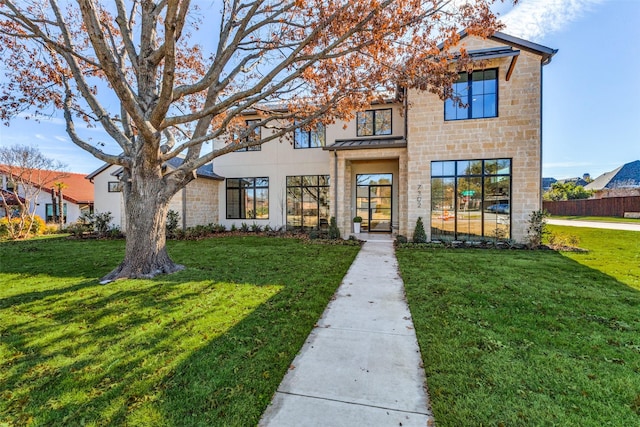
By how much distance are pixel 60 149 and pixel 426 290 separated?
27.4 m

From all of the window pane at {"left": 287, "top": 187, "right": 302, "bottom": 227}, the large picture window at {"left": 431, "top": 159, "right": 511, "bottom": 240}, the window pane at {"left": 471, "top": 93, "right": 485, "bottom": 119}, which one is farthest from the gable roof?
the window pane at {"left": 287, "top": 187, "right": 302, "bottom": 227}

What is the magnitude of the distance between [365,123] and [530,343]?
12.7m

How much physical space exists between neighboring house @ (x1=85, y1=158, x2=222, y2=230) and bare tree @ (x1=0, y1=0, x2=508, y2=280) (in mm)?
6731

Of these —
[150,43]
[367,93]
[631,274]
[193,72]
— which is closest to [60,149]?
[193,72]

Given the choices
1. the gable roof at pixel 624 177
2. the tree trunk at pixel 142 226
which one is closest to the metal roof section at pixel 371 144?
the tree trunk at pixel 142 226

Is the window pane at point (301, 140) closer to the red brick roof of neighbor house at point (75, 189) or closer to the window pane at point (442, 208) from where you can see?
the window pane at point (442, 208)

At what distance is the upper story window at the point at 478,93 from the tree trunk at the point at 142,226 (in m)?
10.6

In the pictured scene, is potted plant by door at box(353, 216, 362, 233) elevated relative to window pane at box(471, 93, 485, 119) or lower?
lower

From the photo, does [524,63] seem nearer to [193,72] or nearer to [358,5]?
[358,5]

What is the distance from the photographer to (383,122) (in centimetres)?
1463

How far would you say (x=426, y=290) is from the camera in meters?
5.84

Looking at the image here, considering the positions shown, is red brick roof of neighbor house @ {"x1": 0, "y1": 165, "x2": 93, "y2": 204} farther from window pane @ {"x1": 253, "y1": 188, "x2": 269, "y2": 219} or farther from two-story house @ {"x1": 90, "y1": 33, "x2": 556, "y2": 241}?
two-story house @ {"x1": 90, "y1": 33, "x2": 556, "y2": 241}

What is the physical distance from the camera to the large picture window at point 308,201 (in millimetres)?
15674

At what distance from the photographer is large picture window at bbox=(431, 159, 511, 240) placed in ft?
37.0
